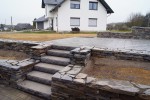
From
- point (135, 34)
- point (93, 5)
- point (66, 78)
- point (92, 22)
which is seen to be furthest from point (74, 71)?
point (93, 5)

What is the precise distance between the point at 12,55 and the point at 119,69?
13.2ft

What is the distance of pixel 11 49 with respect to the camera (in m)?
6.70

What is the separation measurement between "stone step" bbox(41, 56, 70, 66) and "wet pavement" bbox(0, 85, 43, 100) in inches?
49.2

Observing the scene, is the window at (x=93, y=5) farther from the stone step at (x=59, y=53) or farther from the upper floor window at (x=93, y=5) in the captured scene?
the stone step at (x=59, y=53)

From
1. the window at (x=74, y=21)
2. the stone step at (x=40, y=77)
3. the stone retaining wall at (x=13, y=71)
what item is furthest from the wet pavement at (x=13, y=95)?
the window at (x=74, y=21)

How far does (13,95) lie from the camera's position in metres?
4.24

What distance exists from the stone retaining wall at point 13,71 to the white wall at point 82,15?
55.9 feet

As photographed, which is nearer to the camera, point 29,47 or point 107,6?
point 29,47

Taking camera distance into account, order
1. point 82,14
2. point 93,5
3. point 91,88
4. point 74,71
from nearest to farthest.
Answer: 1. point 91,88
2. point 74,71
3. point 82,14
4. point 93,5

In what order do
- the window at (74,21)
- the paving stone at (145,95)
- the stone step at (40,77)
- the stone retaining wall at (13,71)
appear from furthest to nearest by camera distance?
1. the window at (74,21)
2. the stone retaining wall at (13,71)
3. the stone step at (40,77)
4. the paving stone at (145,95)

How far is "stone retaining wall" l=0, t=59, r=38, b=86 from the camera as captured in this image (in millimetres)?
4656

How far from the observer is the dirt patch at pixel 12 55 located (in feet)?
19.6

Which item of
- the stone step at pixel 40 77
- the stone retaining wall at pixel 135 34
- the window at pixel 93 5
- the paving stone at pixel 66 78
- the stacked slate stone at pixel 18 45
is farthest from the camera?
the window at pixel 93 5

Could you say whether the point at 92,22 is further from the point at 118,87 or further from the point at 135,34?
the point at 118,87
